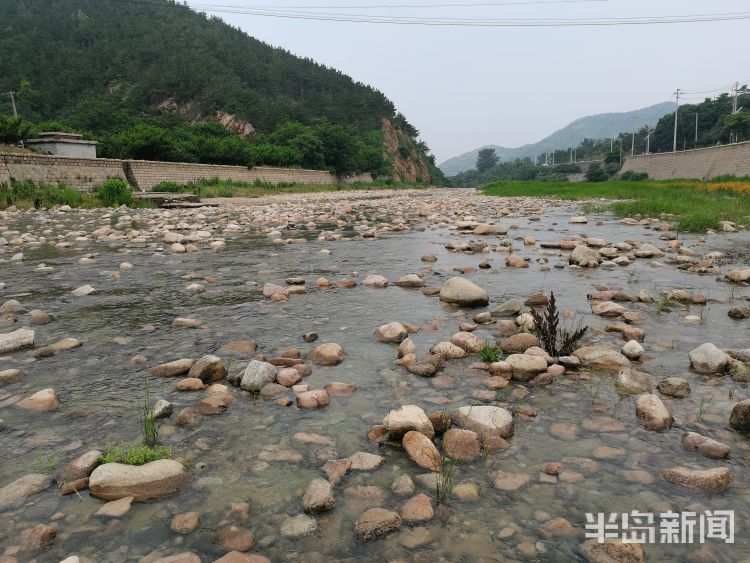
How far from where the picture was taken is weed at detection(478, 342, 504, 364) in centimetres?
319

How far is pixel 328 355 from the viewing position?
325 cm

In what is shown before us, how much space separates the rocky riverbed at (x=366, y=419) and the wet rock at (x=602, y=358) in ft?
0.04

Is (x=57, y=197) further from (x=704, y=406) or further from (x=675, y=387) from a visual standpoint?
(x=704, y=406)

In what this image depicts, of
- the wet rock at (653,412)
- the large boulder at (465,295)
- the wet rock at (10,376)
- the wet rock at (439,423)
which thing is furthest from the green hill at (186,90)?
the wet rock at (653,412)

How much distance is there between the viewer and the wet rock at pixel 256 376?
2.81m

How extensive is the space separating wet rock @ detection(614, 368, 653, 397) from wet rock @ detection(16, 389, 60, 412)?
10.5 feet

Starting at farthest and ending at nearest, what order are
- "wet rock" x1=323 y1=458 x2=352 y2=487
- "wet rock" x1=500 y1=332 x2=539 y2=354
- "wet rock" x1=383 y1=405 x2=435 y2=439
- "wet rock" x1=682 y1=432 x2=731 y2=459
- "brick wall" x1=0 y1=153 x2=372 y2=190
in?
"brick wall" x1=0 y1=153 x2=372 y2=190 → "wet rock" x1=500 y1=332 x2=539 y2=354 → "wet rock" x1=383 y1=405 x2=435 y2=439 → "wet rock" x1=682 y1=432 x2=731 y2=459 → "wet rock" x1=323 y1=458 x2=352 y2=487

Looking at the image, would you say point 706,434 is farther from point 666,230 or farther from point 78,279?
point 666,230

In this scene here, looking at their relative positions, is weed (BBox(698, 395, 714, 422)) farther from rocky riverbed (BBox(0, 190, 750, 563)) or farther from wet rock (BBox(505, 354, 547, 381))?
wet rock (BBox(505, 354, 547, 381))

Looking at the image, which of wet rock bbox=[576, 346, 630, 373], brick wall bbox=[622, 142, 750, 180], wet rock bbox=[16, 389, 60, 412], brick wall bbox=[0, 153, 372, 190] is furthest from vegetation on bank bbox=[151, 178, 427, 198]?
brick wall bbox=[622, 142, 750, 180]

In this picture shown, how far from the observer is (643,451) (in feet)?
7.00

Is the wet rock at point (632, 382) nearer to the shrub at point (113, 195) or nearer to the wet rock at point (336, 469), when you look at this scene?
the wet rock at point (336, 469)

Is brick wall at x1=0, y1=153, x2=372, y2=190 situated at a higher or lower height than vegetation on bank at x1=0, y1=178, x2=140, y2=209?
higher

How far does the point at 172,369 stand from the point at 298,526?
1726 millimetres
